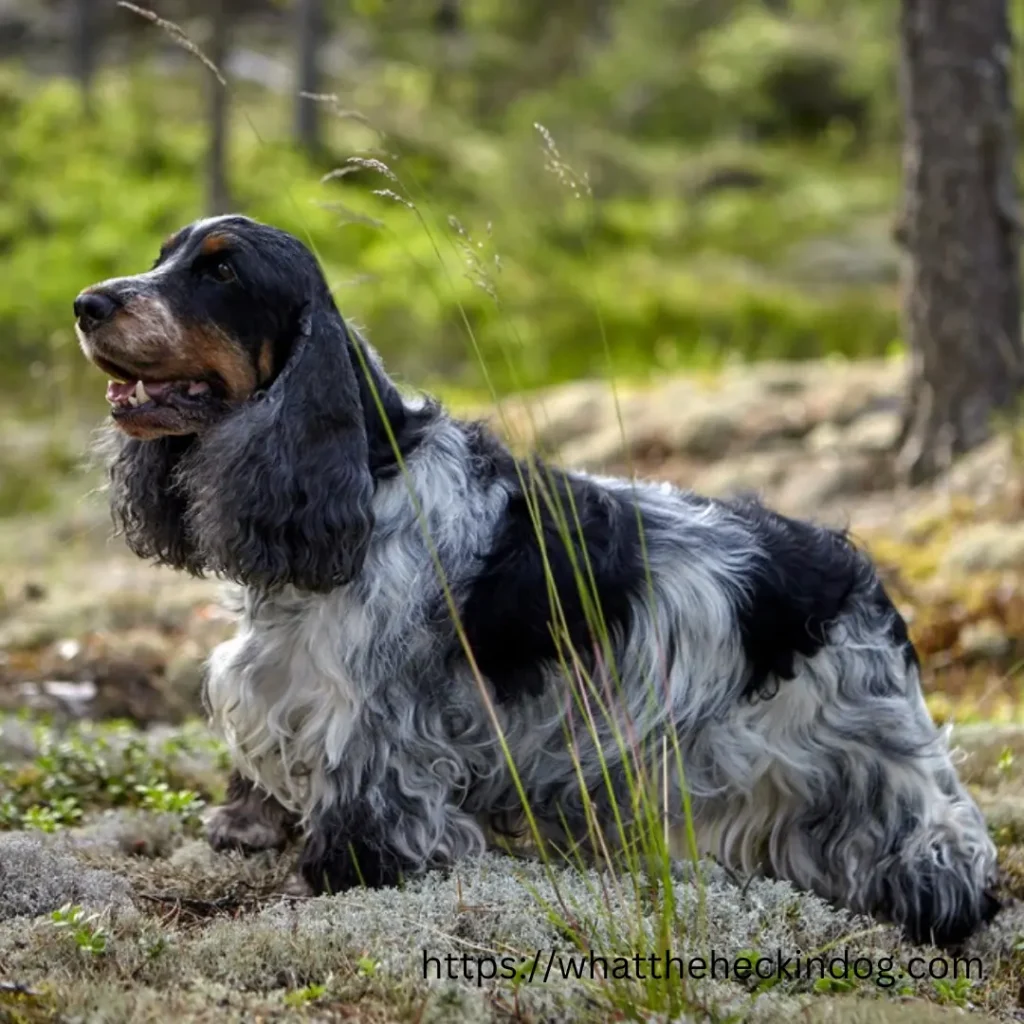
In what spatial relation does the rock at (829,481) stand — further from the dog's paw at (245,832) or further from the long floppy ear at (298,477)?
the long floppy ear at (298,477)

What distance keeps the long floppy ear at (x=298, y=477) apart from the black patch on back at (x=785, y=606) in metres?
1.23

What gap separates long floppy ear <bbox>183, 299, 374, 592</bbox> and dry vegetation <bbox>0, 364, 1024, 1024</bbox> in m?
0.51

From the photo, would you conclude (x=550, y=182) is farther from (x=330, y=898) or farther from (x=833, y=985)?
(x=833, y=985)

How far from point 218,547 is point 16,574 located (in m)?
6.46

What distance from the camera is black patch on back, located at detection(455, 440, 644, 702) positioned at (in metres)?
4.50

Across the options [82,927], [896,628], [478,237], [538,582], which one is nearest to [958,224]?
[896,628]

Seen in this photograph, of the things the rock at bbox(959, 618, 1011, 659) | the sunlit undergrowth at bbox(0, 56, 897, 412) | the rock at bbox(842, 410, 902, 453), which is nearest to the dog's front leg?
the rock at bbox(959, 618, 1011, 659)

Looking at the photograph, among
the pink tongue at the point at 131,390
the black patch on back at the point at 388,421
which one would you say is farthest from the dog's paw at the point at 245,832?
the pink tongue at the point at 131,390

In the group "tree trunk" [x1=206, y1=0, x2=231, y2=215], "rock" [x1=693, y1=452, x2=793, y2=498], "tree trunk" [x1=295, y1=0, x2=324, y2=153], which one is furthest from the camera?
"tree trunk" [x1=295, y1=0, x2=324, y2=153]

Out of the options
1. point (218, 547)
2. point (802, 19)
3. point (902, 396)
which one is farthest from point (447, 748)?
point (802, 19)

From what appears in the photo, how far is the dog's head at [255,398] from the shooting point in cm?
423

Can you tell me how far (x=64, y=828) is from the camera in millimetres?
5074

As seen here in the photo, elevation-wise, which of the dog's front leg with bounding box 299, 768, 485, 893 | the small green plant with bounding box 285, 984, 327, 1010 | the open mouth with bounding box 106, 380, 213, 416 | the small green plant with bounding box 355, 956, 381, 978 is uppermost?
the open mouth with bounding box 106, 380, 213, 416

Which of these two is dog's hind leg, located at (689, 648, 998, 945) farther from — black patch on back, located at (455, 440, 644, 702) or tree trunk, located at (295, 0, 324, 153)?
tree trunk, located at (295, 0, 324, 153)
